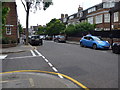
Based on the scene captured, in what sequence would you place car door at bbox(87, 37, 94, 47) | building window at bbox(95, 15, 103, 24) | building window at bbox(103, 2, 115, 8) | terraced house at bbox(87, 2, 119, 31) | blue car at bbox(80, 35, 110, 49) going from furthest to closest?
building window at bbox(95, 15, 103, 24), building window at bbox(103, 2, 115, 8), terraced house at bbox(87, 2, 119, 31), car door at bbox(87, 37, 94, 47), blue car at bbox(80, 35, 110, 49)

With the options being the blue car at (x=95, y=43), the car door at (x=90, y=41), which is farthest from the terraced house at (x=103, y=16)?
the car door at (x=90, y=41)

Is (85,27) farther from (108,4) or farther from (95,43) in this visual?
(95,43)

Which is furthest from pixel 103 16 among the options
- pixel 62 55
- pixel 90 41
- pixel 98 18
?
pixel 62 55

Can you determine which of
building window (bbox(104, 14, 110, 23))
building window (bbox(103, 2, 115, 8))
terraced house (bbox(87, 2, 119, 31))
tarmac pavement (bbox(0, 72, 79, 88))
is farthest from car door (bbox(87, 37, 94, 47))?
building window (bbox(103, 2, 115, 8))

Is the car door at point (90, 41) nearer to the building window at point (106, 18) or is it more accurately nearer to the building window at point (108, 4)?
the building window at point (106, 18)

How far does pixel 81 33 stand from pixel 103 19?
31.8 feet

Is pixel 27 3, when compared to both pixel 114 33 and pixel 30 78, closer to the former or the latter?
pixel 114 33

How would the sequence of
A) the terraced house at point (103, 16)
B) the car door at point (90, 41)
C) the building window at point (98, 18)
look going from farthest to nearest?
the building window at point (98, 18) < the terraced house at point (103, 16) < the car door at point (90, 41)

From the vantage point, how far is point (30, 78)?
6043 millimetres

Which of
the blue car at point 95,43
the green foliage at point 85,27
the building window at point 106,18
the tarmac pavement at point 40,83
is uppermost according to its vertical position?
the building window at point 106,18

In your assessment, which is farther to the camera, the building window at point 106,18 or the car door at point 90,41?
the building window at point 106,18

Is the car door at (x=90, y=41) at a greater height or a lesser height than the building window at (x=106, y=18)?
lesser

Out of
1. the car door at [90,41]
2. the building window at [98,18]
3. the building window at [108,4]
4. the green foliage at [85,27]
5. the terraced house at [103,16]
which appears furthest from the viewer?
the building window at [98,18]

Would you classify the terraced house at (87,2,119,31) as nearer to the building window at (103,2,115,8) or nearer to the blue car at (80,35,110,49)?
the building window at (103,2,115,8)
